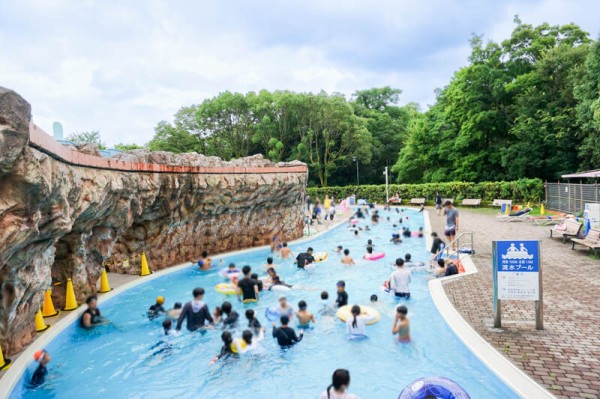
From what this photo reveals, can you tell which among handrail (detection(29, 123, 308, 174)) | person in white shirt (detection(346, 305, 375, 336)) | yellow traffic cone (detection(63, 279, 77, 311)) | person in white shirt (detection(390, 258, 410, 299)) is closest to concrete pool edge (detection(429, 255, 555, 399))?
person in white shirt (detection(390, 258, 410, 299))

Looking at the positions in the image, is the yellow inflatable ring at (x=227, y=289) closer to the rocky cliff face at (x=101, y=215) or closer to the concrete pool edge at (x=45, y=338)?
the concrete pool edge at (x=45, y=338)

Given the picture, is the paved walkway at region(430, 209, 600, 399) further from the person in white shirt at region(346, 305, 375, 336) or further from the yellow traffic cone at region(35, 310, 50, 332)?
the yellow traffic cone at region(35, 310, 50, 332)

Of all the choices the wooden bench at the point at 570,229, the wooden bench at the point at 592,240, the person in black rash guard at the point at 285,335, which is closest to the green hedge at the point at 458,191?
the wooden bench at the point at 570,229

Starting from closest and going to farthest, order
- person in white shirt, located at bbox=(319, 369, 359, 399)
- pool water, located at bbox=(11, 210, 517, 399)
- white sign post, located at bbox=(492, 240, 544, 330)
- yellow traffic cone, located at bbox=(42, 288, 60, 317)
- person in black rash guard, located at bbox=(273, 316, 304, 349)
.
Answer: person in white shirt, located at bbox=(319, 369, 359, 399) → pool water, located at bbox=(11, 210, 517, 399) → white sign post, located at bbox=(492, 240, 544, 330) → person in black rash guard, located at bbox=(273, 316, 304, 349) → yellow traffic cone, located at bbox=(42, 288, 60, 317)

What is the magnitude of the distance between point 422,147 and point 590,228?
28720 mm

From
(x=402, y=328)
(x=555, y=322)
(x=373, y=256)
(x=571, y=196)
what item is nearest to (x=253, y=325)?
(x=402, y=328)

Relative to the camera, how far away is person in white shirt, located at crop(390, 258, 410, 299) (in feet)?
32.3

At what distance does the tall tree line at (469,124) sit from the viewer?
29734mm

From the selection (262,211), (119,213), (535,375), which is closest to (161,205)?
(119,213)

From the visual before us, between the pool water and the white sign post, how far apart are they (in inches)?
52.0

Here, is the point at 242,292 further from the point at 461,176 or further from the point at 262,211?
the point at 461,176

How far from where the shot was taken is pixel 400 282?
32.6ft

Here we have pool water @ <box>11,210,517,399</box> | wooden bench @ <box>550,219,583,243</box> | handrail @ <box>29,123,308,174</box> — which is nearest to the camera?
handrail @ <box>29,123,308,174</box>

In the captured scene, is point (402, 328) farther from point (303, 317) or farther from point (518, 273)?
point (518, 273)
